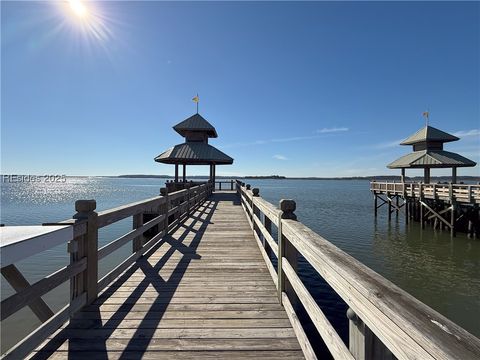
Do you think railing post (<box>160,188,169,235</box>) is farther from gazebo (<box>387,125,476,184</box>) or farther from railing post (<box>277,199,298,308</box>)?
gazebo (<box>387,125,476,184</box>)

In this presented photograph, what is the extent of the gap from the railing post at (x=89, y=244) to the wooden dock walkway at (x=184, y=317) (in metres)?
0.22

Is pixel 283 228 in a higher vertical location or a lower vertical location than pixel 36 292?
higher

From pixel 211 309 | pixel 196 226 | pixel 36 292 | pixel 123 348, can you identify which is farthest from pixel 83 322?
pixel 196 226

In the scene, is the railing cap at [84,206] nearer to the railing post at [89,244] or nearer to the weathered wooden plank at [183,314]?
the railing post at [89,244]

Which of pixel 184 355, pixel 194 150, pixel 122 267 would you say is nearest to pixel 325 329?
pixel 184 355

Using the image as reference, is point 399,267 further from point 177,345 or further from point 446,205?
point 446,205

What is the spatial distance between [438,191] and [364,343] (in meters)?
21.3

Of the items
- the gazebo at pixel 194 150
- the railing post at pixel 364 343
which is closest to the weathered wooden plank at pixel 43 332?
the railing post at pixel 364 343

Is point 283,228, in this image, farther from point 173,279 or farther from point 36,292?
point 36,292

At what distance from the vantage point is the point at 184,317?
117 inches

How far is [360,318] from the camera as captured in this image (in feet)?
4.17

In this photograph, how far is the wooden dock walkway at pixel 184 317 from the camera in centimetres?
241

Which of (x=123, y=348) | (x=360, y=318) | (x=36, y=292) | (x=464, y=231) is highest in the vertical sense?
(x=360, y=318)

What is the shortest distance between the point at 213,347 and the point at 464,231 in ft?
73.0
